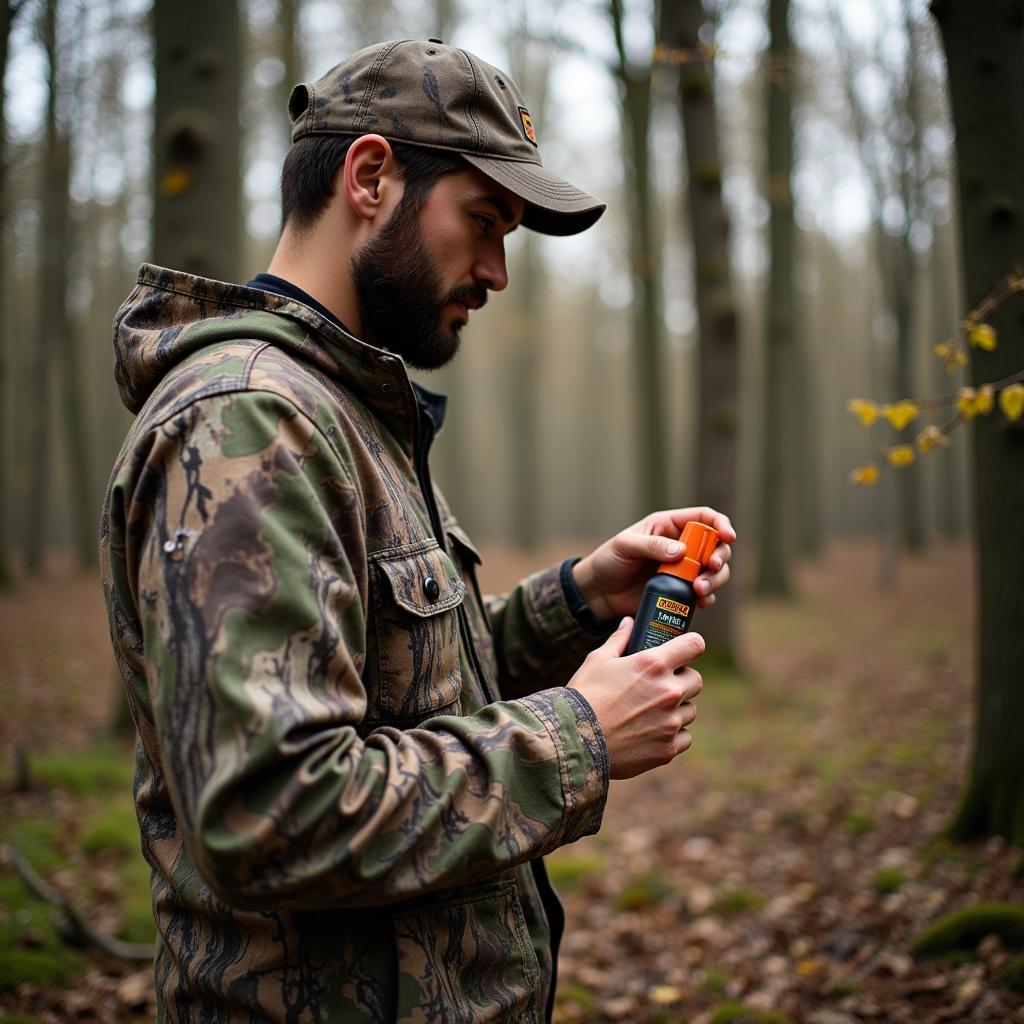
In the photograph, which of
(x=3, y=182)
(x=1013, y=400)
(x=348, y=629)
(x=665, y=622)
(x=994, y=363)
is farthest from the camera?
(x=3, y=182)

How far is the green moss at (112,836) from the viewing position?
4.76m

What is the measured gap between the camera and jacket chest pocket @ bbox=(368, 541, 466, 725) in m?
1.52

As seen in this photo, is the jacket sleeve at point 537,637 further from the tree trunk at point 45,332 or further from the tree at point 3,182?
the tree trunk at point 45,332

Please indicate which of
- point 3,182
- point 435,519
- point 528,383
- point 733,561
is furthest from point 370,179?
point 528,383

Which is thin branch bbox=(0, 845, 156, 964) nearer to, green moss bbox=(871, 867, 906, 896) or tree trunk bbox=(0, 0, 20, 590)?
green moss bbox=(871, 867, 906, 896)

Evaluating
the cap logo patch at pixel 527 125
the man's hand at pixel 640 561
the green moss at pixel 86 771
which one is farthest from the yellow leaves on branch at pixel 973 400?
the green moss at pixel 86 771

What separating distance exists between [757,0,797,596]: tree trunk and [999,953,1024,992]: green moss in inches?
421

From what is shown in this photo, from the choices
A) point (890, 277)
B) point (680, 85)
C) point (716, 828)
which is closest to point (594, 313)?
point (890, 277)

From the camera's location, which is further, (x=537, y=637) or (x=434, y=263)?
(x=537, y=637)

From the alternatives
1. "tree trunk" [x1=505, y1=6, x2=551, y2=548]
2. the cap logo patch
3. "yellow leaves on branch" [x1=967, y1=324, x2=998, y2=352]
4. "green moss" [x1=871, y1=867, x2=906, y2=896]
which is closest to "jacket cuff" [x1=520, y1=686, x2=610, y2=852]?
the cap logo patch

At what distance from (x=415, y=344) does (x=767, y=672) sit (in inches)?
325

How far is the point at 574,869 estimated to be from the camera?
4.84 metres

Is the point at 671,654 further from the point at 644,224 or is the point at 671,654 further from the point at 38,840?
the point at 644,224

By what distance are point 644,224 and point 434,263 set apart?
977 cm
